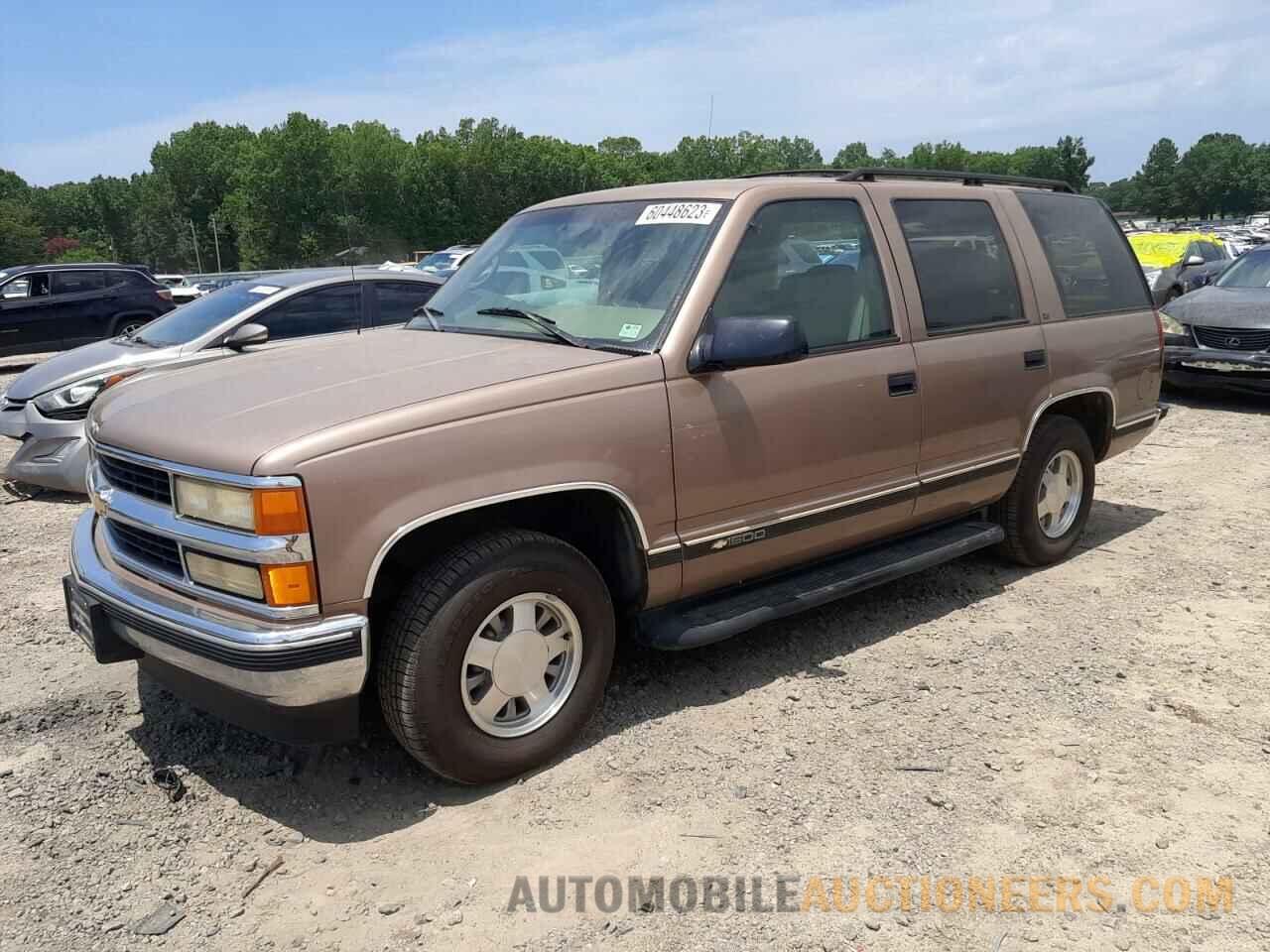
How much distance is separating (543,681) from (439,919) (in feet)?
2.94

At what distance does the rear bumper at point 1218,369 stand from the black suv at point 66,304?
14079 millimetres

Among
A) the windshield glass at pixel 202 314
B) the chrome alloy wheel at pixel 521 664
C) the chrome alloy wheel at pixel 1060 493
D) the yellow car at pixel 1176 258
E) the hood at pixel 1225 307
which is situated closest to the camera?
the chrome alloy wheel at pixel 521 664

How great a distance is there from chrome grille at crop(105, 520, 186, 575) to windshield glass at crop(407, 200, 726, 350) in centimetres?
148

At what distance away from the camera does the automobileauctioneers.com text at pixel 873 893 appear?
281 centimetres

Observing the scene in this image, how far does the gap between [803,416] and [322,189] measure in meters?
88.3

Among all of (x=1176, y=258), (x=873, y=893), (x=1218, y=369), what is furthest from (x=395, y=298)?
(x=1176, y=258)

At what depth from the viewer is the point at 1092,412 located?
5.65 m

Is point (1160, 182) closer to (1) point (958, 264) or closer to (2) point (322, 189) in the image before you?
(2) point (322, 189)

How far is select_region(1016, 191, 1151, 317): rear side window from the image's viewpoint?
5262 millimetres

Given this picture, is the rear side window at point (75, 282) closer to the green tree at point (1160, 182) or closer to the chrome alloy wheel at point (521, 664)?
the chrome alloy wheel at point (521, 664)

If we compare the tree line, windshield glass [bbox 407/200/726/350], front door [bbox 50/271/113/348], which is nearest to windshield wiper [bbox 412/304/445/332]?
windshield glass [bbox 407/200/726/350]

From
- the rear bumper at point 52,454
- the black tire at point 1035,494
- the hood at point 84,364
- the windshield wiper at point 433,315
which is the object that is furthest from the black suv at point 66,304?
the black tire at point 1035,494

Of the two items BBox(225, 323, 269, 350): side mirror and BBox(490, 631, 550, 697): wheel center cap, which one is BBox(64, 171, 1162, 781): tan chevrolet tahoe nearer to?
BBox(490, 631, 550, 697): wheel center cap

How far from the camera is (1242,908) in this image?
109 inches
